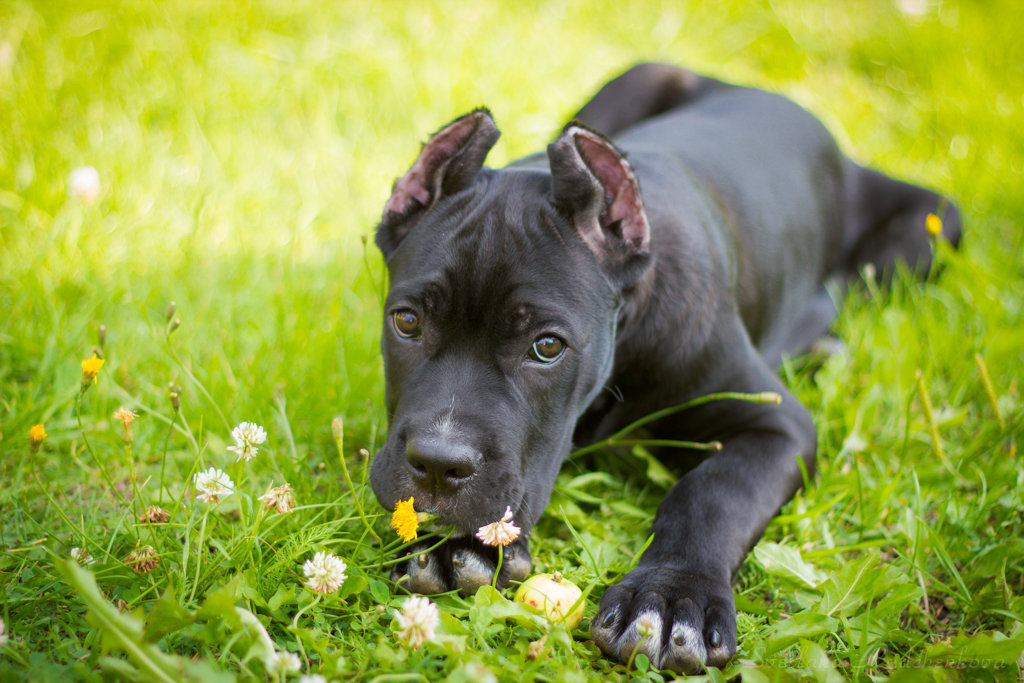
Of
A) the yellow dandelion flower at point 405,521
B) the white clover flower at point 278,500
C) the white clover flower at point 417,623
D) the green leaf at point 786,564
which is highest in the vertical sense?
the white clover flower at point 278,500

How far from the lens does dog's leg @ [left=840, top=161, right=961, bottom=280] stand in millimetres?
4953

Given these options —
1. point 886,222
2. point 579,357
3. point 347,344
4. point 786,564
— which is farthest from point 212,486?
point 886,222

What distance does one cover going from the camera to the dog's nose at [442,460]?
229 cm

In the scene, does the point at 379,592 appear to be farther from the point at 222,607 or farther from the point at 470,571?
the point at 222,607

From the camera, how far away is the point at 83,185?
175 inches

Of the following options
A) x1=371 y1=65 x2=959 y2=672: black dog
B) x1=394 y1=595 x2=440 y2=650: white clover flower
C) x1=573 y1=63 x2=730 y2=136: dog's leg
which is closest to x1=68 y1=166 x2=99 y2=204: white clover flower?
x1=371 y1=65 x2=959 y2=672: black dog

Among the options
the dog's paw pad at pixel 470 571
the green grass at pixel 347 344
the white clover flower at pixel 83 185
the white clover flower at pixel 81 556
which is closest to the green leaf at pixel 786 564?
the green grass at pixel 347 344

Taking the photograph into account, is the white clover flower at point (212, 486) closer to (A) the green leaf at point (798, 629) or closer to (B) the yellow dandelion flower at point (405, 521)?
(B) the yellow dandelion flower at point (405, 521)

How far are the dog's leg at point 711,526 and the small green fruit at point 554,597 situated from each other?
80 millimetres

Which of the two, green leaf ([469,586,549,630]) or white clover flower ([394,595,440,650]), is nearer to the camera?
white clover flower ([394,595,440,650])

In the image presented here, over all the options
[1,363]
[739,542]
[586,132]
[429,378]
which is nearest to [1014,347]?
[739,542]

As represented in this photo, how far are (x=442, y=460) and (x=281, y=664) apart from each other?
0.68 m

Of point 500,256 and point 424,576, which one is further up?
point 500,256

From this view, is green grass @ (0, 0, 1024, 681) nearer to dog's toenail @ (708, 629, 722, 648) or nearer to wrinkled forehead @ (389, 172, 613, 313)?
dog's toenail @ (708, 629, 722, 648)
